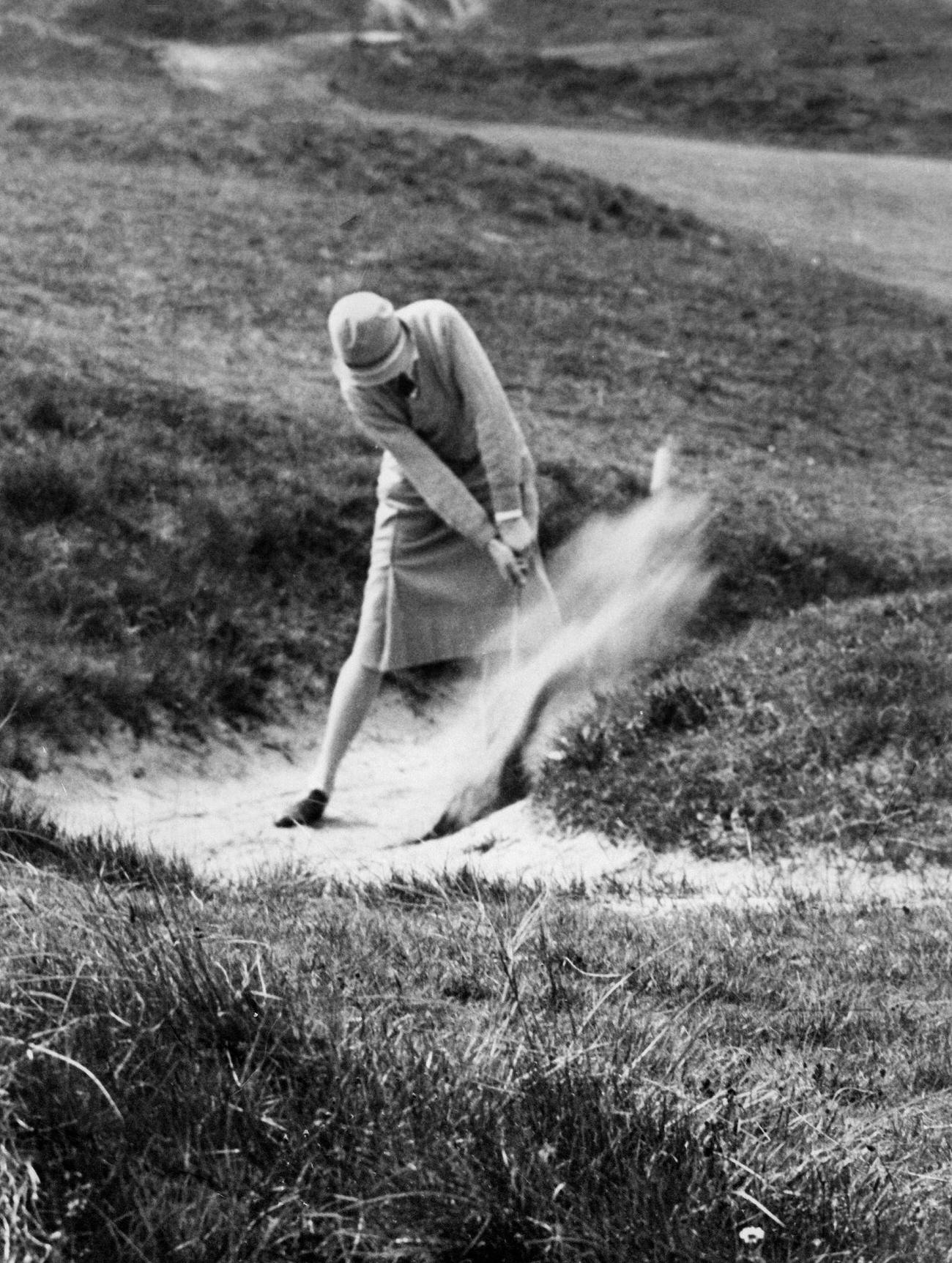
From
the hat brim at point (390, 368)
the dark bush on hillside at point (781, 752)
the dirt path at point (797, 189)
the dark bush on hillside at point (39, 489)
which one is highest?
the hat brim at point (390, 368)

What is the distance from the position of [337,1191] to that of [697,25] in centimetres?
3426

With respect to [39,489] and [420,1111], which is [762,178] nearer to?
[39,489]

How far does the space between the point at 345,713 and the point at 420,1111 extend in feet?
16.1

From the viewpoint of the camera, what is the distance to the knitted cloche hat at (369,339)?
23.2 feet

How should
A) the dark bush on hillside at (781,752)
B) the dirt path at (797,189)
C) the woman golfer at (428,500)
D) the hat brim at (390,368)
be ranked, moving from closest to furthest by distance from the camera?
1. the dark bush on hillside at (781,752)
2. the hat brim at (390,368)
3. the woman golfer at (428,500)
4. the dirt path at (797,189)

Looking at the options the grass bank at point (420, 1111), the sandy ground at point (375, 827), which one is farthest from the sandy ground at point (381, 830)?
the grass bank at point (420, 1111)

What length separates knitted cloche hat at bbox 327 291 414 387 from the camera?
23.2ft

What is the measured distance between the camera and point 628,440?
12914 mm

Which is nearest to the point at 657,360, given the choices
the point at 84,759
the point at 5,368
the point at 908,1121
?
the point at 5,368

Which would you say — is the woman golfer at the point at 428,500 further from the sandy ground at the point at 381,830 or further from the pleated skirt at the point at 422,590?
the sandy ground at the point at 381,830

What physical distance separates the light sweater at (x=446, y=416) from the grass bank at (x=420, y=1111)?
3533 mm

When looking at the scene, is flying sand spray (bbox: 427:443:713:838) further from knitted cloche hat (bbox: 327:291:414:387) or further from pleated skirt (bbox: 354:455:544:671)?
knitted cloche hat (bbox: 327:291:414:387)

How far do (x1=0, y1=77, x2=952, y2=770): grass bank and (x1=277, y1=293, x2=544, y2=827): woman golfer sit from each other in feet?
3.85

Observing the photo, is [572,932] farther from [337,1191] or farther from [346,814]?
[346,814]
